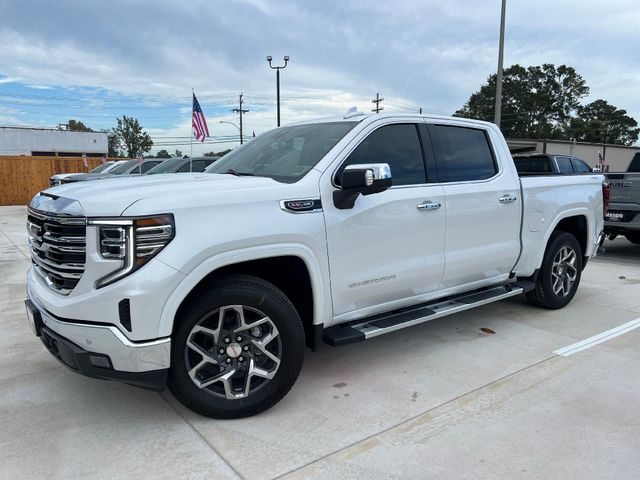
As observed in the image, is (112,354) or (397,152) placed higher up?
(397,152)

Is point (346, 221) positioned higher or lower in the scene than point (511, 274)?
higher

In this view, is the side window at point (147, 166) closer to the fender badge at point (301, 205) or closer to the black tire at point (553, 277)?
the black tire at point (553, 277)

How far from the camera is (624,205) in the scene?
8414 mm

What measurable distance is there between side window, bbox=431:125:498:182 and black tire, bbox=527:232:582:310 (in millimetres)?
1273

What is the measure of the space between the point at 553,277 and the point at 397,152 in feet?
8.84

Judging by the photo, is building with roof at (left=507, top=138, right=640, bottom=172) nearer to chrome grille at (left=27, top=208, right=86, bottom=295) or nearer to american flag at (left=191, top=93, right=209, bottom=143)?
american flag at (left=191, top=93, right=209, bottom=143)

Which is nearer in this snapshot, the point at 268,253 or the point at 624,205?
the point at 268,253

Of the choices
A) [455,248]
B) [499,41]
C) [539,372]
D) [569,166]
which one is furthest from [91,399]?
[499,41]

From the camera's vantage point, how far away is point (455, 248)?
4082 millimetres

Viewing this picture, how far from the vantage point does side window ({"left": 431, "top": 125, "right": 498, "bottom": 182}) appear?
4.13 m

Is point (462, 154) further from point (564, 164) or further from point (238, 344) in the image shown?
point (564, 164)

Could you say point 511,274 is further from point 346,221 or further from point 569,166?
point 569,166

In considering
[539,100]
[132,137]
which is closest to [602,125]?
[539,100]

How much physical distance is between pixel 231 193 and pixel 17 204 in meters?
23.2
